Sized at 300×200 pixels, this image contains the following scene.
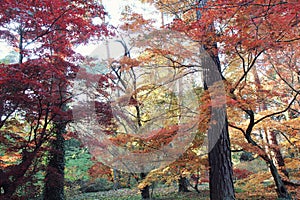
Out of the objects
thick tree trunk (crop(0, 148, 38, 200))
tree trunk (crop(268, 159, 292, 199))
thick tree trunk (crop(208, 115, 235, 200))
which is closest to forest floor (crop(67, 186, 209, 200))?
tree trunk (crop(268, 159, 292, 199))

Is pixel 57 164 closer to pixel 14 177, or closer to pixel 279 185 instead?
pixel 14 177

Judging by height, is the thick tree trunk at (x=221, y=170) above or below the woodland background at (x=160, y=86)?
below

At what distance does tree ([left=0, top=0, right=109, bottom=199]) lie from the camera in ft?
10.8

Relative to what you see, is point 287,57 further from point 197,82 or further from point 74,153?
point 74,153

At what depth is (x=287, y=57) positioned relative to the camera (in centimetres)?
486

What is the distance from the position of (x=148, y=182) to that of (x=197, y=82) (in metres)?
3.03

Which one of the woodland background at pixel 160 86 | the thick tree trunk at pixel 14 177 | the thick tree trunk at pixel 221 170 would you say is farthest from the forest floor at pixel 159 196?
the thick tree trunk at pixel 14 177

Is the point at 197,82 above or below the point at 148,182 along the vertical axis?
above

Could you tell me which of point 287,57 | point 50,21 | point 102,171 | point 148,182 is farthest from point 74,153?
point 287,57

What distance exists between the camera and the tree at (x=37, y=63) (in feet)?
10.8

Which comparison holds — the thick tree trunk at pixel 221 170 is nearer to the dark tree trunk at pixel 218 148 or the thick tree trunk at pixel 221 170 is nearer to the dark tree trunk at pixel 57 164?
the dark tree trunk at pixel 218 148

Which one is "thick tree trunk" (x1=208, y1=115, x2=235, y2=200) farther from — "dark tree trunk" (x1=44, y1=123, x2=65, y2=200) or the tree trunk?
"dark tree trunk" (x1=44, y1=123, x2=65, y2=200)

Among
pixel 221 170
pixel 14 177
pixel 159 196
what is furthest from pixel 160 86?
pixel 159 196

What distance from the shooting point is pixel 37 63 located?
3318mm
